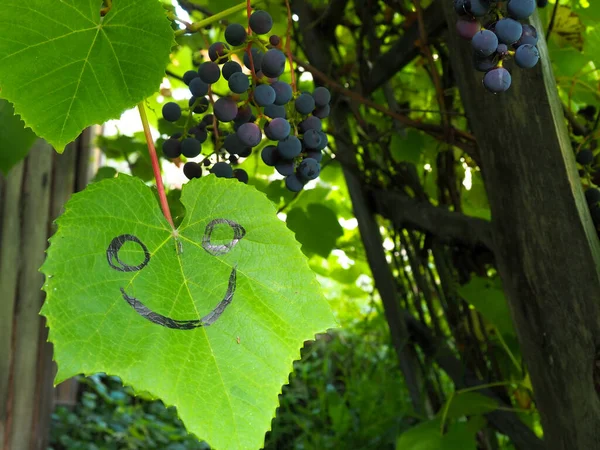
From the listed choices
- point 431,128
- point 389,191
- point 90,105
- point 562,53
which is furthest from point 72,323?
point 389,191

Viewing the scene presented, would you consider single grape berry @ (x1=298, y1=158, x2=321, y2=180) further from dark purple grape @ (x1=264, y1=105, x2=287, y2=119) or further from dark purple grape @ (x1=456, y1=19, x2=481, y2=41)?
dark purple grape @ (x1=456, y1=19, x2=481, y2=41)

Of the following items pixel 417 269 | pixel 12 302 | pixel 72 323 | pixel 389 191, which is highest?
pixel 12 302

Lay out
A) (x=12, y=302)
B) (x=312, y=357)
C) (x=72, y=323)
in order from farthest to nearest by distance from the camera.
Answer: (x=312, y=357)
(x=12, y=302)
(x=72, y=323)

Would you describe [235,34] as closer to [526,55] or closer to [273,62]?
[273,62]

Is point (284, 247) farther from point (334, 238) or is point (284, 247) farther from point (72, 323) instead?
point (334, 238)

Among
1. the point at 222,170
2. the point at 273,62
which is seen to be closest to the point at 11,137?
the point at 222,170

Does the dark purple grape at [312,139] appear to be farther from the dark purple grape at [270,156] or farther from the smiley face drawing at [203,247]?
the smiley face drawing at [203,247]

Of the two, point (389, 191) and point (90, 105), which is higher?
point (389, 191)

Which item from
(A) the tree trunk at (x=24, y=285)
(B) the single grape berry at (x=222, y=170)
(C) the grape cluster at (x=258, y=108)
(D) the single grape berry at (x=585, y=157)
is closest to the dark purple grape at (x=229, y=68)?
(C) the grape cluster at (x=258, y=108)
